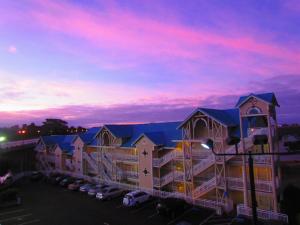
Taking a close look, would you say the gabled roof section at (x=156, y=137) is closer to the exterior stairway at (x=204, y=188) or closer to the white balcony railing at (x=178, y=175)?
the white balcony railing at (x=178, y=175)

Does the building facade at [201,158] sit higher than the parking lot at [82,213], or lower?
higher

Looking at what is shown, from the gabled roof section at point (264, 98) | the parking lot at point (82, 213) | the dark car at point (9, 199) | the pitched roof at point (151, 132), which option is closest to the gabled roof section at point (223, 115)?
the gabled roof section at point (264, 98)

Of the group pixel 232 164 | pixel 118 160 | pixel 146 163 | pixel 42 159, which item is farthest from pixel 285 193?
pixel 42 159

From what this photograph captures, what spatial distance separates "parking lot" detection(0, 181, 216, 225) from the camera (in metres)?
31.9

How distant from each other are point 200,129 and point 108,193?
1607 cm

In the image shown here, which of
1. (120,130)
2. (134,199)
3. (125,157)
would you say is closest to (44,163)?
(120,130)

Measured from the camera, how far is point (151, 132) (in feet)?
Answer: 144

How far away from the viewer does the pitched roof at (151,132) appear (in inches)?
1673

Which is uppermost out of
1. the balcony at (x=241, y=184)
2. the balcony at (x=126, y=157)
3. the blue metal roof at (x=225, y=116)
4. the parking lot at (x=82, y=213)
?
the blue metal roof at (x=225, y=116)

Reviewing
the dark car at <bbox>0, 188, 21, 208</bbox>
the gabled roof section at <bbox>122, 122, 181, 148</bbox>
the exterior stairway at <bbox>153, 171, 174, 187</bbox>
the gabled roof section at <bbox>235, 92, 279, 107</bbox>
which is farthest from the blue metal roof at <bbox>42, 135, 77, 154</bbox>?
the gabled roof section at <bbox>235, 92, 279, 107</bbox>

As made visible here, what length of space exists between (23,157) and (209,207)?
5544cm

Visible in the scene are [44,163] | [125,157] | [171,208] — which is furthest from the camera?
[44,163]

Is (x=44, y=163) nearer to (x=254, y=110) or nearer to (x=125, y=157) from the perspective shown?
(x=125, y=157)

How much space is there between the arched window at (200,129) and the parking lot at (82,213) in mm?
9252
